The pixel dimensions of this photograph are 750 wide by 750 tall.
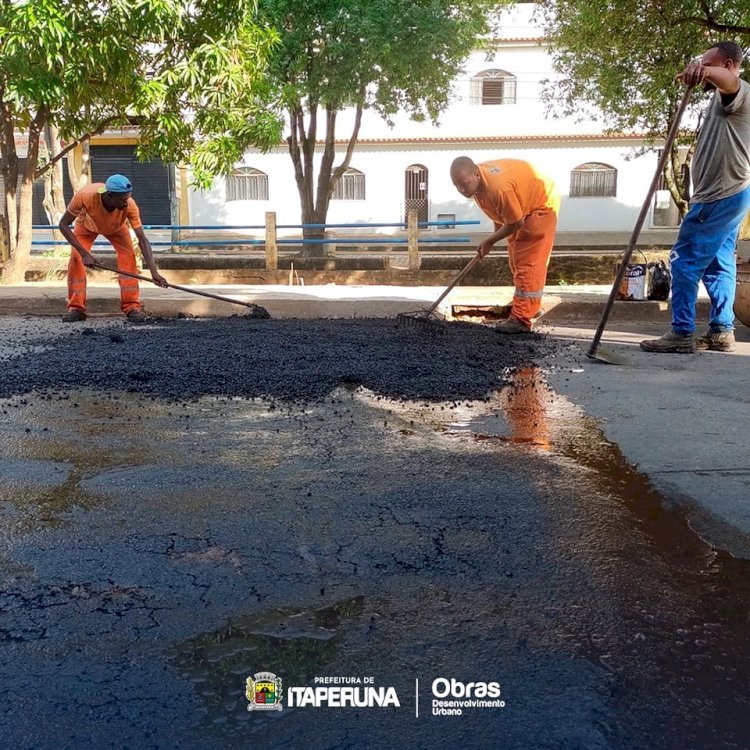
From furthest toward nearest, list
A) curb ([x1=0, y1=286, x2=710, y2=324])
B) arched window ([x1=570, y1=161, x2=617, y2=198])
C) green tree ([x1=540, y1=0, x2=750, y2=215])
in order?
arched window ([x1=570, y1=161, x2=617, y2=198]) → green tree ([x1=540, y1=0, x2=750, y2=215]) → curb ([x1=0, y1=286, x2=710, y2=324])

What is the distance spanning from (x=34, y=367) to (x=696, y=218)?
4321 mm

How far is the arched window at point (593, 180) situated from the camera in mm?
25359

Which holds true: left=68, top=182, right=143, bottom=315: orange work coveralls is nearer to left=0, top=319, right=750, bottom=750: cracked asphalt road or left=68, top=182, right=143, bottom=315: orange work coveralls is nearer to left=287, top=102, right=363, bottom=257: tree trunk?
left=0, top=319, right=750, bottom=750: cracked asphalt road

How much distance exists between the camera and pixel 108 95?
33.8ft

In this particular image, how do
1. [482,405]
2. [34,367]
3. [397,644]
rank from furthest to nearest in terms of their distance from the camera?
1. [34,367]
2. [482,405]
3. [397,644]

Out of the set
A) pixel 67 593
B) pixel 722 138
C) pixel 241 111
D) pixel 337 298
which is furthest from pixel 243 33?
pixel 67 593

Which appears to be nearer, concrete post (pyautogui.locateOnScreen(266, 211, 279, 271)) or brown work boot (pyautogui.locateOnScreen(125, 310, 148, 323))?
brown work boot (pyautogui.locateOnScreen(125, 310, 148, 323))

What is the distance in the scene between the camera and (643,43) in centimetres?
1039

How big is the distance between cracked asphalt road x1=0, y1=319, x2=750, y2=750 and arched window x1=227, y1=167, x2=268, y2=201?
22.2 metres

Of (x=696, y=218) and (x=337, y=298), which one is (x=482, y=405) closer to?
(x=696, y=218)

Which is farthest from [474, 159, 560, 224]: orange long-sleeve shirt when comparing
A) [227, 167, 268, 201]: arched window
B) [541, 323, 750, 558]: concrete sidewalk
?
[227, 167, 268, 201]: arched window

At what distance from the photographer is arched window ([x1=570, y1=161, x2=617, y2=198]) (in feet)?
83.2

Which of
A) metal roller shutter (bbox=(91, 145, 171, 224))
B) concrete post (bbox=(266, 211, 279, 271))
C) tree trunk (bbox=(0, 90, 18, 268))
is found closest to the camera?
tree trunk (bbox=(0, 90, 18, 268))

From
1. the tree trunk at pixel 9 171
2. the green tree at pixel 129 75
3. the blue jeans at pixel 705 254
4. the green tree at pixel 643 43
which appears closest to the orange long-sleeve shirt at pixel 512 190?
the blue jeans at pixel 705 254
